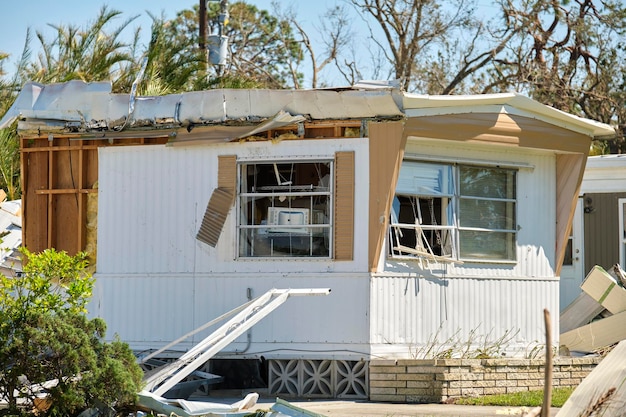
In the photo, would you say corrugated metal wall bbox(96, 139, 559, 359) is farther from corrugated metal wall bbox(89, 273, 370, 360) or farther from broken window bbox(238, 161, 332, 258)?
broken window bbox(238, 161, 332, 258)

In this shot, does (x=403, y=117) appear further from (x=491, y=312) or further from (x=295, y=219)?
(x=491, y=312)

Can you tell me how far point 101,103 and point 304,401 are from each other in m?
4.58

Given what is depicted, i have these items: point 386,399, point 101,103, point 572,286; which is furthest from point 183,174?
point 572,286

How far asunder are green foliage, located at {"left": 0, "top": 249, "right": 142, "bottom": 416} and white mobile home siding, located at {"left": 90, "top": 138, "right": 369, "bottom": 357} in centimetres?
300

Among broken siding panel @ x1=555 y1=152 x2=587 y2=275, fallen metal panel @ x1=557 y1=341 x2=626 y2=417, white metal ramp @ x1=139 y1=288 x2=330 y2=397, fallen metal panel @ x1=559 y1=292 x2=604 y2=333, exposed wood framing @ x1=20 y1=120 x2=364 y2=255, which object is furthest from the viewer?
fallen metal panel @ x1=559 y1=292 x2=604 y2=333

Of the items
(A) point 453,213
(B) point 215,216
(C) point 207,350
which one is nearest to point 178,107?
(B) point 215,216

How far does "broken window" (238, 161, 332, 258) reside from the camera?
1241 centimetres

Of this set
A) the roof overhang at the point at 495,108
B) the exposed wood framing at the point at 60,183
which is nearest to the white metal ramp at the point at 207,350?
the roof overhang at the point at 495,108

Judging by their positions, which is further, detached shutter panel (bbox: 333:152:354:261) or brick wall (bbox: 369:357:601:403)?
detached shutter panel (bbox: 333:152:354:261)

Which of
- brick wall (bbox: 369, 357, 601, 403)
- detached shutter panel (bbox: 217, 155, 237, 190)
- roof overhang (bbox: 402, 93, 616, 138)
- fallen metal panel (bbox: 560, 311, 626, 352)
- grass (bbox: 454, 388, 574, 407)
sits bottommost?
grass (bbox: 454, 388, 574, 407)

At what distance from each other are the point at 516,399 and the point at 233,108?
485 cm

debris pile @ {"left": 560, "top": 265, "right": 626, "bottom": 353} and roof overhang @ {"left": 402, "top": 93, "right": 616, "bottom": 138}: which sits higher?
roof overhang @ {"left": 402, "top": 93, "right": 616, "bottom": 138}

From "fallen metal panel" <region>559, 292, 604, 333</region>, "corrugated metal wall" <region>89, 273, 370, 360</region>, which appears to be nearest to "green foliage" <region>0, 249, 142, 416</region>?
"corrugated metal wall" <region>89, 273, 370, 360</region>

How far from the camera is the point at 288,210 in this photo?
41.1ft
